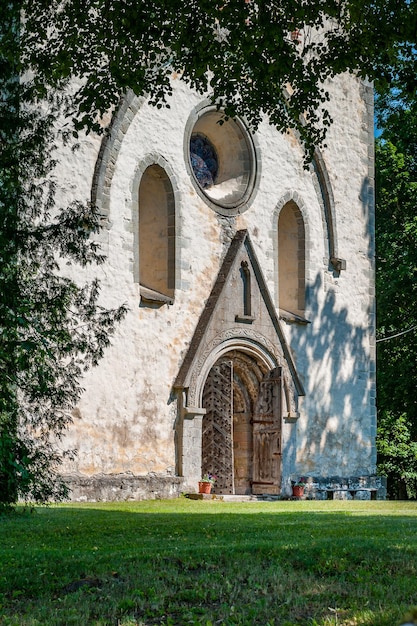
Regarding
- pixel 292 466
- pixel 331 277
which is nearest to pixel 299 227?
pixel 331 277

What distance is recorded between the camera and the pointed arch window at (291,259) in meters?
23.6

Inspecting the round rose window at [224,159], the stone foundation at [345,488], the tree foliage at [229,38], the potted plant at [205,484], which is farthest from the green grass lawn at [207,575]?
the round rose window at [224,159]

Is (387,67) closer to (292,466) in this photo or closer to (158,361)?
(158,361)

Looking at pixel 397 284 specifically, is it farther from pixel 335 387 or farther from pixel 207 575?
pixel 207 575

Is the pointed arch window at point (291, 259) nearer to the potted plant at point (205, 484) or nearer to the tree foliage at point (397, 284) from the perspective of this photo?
the potted plant at point (205, 484)

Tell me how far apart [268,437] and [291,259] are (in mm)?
4450

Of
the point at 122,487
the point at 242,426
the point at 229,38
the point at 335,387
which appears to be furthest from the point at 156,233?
the point at 229,38

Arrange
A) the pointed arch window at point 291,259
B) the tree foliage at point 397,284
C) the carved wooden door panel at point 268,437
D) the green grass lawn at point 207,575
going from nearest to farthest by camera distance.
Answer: the green grass lawn at point 207,575, the carved wooden door panel at point 268,437, the pointed arch window at point 291,259, the tree foliage at point 397,284

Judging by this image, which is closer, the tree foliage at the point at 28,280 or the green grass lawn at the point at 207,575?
the green grass lawn at the point at 207,575

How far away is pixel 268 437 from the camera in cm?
2203

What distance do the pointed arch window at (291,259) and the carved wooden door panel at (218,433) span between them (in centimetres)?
339

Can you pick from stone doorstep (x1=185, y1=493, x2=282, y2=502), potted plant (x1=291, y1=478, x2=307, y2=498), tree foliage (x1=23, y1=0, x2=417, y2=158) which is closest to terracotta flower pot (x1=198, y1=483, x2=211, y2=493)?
stone doorstep (x1=185, y1=493, x2=282, y2=502)

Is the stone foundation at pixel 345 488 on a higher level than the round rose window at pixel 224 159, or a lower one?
lower

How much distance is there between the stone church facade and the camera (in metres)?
18.7
